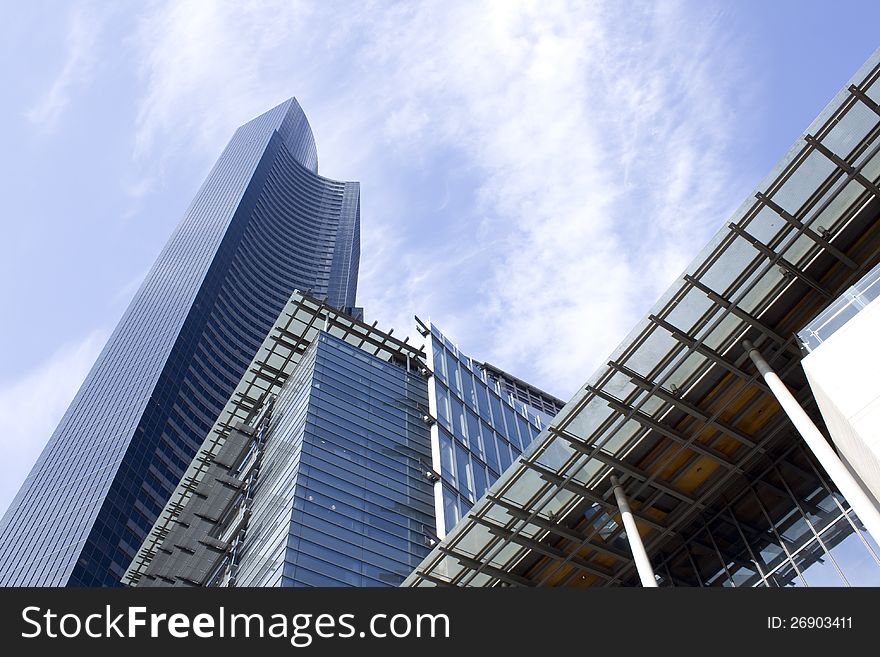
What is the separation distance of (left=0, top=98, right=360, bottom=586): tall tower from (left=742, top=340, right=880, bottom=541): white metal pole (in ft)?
273

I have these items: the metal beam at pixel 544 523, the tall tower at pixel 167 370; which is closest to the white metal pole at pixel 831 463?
the metal beam at pixel 544 523

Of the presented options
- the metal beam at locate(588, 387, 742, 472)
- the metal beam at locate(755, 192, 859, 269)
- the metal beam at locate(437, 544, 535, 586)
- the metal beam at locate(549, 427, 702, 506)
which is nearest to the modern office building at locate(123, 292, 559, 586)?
the metal beam at locate(437, 544, 535, 586)

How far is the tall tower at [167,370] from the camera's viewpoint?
312 ft

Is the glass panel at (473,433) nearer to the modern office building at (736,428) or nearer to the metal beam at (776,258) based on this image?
the modern office building at (736,428)

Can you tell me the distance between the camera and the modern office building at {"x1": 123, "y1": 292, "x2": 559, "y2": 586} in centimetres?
3612

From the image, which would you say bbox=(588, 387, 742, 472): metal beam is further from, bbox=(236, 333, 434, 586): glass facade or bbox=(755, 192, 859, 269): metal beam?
bbox=(236, 333, 434, 586): glass facade

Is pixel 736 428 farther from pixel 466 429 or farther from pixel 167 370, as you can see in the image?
pixel 167 370

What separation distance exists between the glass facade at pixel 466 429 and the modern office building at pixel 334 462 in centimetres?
11

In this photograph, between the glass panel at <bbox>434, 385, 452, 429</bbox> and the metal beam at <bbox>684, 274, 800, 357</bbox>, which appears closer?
the metal beam at <bbox>684, 274, 800, 357</bbox>

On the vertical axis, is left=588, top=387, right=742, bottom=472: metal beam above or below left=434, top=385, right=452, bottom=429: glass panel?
below

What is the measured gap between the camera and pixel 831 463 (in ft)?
56.5

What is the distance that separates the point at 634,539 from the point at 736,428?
14.6ft

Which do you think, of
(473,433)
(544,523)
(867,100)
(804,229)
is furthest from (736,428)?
(473,433)

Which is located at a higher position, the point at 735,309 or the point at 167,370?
the point at 167,370
